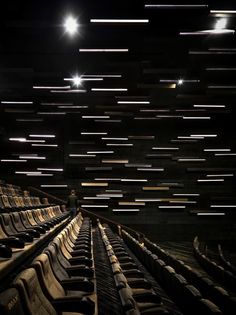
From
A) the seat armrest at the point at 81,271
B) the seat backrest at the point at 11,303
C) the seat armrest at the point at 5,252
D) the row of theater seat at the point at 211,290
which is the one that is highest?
the seat armrest at the point at 5,252

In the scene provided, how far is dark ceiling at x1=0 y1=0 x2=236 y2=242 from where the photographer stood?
5.72 ft

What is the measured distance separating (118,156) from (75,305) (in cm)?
293

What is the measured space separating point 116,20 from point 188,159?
78.1 inches

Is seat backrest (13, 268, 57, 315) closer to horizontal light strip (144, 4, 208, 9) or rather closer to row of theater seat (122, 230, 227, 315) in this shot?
row of theater seat (122, 230, 227, 315)

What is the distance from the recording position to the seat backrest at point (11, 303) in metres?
0.34

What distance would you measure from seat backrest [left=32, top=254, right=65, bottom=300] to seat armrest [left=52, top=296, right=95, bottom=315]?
18 mm

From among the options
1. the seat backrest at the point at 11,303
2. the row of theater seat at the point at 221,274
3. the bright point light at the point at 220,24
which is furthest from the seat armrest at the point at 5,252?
the bright point light at the point at 220,24

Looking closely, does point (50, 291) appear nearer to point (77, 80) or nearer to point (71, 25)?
point (71, 25)

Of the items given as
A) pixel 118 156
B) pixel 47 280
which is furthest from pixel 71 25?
pixel 118 156

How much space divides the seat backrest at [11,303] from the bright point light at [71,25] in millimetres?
1485

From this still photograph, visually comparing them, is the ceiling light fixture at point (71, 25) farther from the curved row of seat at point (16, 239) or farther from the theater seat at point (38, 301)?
the theater seat at point (38, 301)

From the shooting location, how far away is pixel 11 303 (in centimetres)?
36

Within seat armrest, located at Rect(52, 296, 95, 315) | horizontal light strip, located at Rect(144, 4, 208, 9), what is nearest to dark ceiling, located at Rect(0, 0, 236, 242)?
horizontal light strip, located at Rect(144, 4, 208, 9)

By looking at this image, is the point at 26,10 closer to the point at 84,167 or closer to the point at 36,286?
the point at 36,286
